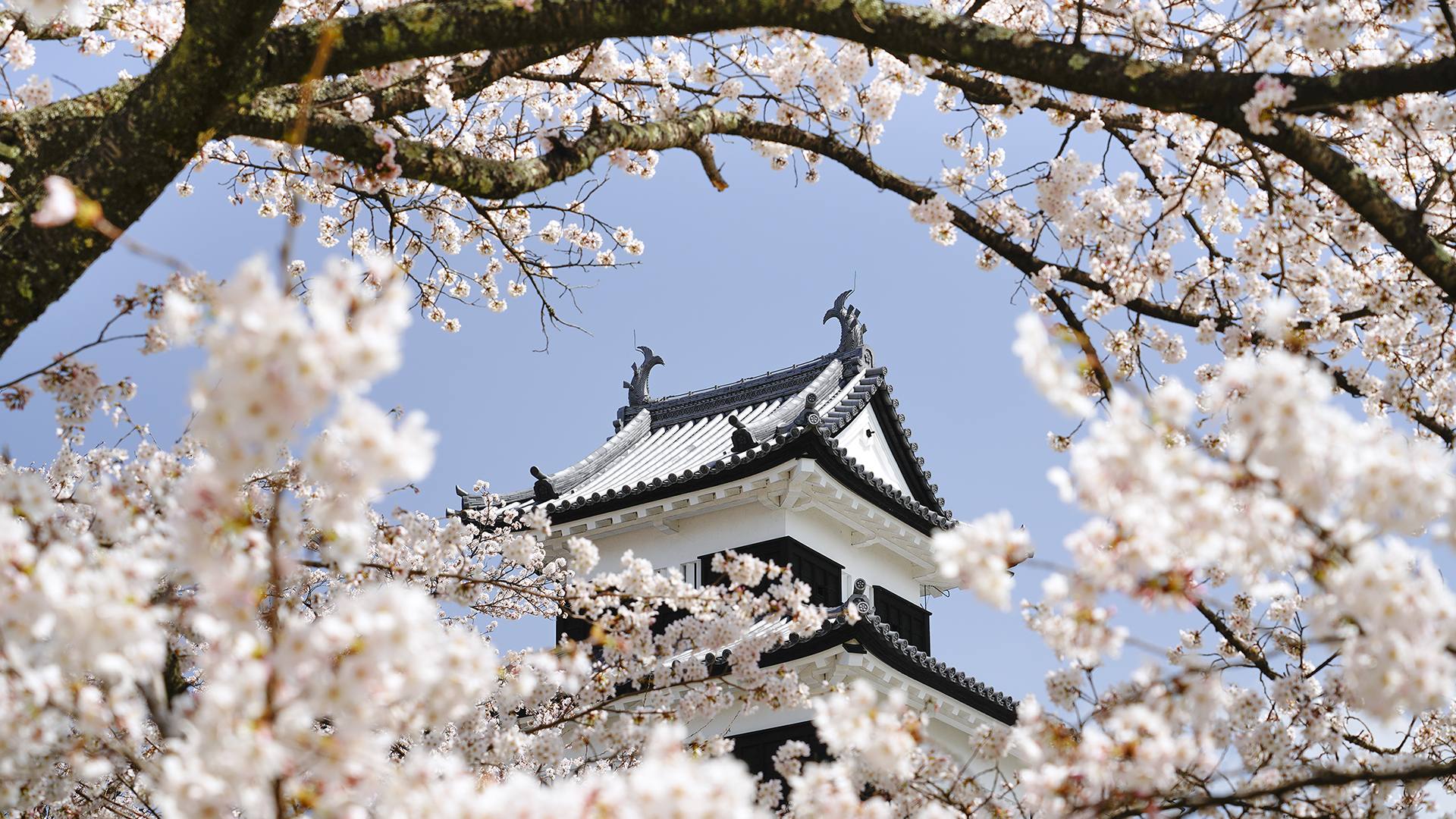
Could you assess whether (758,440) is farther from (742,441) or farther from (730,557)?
(730,557)

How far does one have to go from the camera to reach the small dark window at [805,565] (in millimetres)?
11125

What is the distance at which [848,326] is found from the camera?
49.2 ft

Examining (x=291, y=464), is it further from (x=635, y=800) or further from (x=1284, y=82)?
(x=1284, y=82)

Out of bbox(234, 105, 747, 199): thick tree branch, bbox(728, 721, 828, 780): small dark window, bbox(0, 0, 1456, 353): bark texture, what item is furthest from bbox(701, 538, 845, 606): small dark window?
bbox(0, 0, 1456, 353): bark texture

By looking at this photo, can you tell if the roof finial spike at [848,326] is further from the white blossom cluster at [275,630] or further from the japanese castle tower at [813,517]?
the white blossom cluster at [275,630]

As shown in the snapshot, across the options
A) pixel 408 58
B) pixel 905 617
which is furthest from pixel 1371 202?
pixel 905 617

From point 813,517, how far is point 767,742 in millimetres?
2628

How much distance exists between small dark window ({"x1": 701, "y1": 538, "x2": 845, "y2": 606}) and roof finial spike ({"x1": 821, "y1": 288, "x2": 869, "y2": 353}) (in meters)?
4.11

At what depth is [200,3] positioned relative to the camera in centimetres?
303

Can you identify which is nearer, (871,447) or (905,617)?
(905,617)

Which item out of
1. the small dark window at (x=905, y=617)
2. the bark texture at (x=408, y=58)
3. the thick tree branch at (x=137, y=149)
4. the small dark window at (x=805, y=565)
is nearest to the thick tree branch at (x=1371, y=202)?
the bark texture at (x=408, y=58)

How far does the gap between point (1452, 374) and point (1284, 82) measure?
259 centimetres

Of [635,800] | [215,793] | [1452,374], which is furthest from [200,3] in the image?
[1452,374]

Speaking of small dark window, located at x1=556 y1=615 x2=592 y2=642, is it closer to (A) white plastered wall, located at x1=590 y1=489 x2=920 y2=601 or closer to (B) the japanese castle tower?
(B) the japanese castle tower
